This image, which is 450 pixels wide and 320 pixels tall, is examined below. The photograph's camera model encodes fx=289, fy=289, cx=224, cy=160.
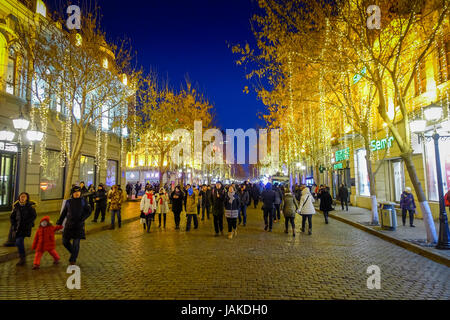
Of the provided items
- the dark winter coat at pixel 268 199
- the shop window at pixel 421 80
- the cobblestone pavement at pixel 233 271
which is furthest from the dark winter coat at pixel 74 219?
the shop window at pixel 421 80

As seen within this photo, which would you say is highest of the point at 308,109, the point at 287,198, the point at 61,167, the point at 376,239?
the point at 308,109

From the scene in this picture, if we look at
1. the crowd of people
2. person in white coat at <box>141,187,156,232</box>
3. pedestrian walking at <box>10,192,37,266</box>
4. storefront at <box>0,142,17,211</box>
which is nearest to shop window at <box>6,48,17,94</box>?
storefront at <box>0,142,17,211</box>

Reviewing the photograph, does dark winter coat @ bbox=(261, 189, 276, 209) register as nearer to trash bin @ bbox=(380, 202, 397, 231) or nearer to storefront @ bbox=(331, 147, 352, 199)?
trash bin @ bbox=(380, 202, 397, 231)

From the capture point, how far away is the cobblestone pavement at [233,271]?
4809 mm

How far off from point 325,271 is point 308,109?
20096mm

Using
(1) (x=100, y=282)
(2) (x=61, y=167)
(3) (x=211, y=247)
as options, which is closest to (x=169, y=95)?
(2) (x=61, y=167)

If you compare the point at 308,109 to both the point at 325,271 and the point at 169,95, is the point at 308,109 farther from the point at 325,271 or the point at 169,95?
the point at 325,271

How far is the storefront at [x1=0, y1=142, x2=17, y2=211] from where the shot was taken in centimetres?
1441

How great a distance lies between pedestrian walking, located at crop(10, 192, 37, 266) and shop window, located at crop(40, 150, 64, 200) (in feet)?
37.2

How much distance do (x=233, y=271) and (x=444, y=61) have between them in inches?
530

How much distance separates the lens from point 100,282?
5.34 metres

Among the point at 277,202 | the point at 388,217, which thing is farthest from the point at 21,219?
the point at 388,217

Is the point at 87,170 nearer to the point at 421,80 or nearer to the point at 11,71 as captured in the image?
the point at 11,71

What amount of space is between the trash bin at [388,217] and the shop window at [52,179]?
17.5 meters
